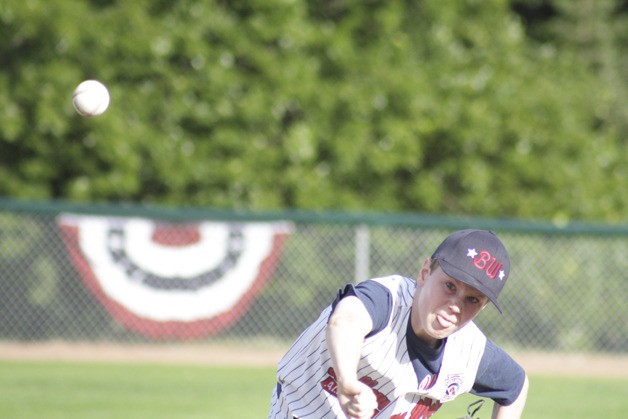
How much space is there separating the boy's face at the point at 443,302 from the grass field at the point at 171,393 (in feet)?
15.5

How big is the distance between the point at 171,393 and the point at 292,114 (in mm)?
5658

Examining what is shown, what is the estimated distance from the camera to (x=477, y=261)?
132 inches

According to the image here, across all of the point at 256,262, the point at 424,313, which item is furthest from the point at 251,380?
the point at 424,313

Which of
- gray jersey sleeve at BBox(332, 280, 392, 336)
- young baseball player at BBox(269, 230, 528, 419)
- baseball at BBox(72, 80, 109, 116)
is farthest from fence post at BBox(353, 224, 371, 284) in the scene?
gray jersey sleeve at BBox(332, 280, 392, 336)

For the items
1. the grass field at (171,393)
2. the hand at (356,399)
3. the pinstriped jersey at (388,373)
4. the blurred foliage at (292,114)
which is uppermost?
the blurred foliage at (292,114)

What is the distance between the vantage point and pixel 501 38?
15234 mm

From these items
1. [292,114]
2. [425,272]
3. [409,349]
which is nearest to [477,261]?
[425,272]

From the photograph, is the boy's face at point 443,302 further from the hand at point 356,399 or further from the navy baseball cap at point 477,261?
the hand at point 356,399

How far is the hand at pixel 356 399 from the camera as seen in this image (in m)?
3.06

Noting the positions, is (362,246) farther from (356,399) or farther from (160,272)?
(356,399)

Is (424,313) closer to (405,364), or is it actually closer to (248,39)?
(405,364)

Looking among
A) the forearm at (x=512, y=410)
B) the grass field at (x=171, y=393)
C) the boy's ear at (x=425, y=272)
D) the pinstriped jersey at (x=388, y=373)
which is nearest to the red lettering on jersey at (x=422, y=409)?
the pinstriped jersey at (x=388, y=373)

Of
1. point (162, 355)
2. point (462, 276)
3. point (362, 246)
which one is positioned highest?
point (362, 246)

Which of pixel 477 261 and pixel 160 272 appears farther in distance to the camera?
pixel 160 272
